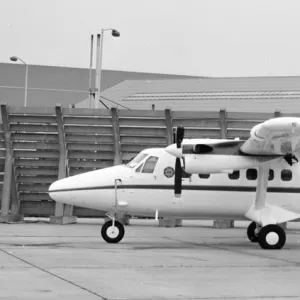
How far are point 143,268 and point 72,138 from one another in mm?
15627

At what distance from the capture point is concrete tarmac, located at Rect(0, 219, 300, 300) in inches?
444

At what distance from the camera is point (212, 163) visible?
62.4 feet

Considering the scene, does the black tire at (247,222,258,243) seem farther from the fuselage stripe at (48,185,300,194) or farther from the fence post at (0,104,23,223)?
the fence post at (0,104,23,223)

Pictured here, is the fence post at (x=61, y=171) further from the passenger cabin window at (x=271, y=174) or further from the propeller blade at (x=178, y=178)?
the passenger cabin window at (x=271, y=174)

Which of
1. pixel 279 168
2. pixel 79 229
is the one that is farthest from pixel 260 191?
pixel 79 229

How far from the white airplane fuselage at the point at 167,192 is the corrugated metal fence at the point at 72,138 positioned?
8.01 meters

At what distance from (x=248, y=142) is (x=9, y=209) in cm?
1378

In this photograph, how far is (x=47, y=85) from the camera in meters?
87.0

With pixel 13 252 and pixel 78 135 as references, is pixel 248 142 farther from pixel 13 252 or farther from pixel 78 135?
pixel 78 135

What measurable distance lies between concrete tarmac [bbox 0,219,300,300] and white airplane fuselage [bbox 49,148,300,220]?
90 centimetres

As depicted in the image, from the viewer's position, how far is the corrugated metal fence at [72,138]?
1134 inches

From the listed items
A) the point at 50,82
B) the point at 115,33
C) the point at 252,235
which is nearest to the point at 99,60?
the point at 115,33

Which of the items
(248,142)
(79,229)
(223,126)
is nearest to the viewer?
(248,142)

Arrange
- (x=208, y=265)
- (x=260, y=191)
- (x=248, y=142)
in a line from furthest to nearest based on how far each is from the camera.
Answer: (x=260, y=191) → (x=248, y=142) → (x=208, y=265)
